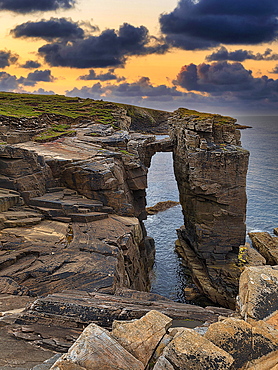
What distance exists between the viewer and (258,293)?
417 inches

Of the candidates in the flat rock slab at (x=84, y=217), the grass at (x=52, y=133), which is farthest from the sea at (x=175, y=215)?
the grass at (x=52, y=133)

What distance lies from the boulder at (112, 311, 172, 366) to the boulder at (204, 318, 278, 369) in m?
1.61

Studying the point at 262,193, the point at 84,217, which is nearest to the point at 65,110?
the point at 84,217

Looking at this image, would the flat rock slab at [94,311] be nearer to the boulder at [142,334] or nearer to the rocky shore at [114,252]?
the rocky shore at [114,252]

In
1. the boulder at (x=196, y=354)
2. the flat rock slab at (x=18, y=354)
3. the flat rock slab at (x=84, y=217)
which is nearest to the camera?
the boulder at (x=196, y=354)

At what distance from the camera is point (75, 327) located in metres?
11.9

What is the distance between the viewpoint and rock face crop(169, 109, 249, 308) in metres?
40.2

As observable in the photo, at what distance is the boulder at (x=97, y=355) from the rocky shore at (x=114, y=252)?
28 mm

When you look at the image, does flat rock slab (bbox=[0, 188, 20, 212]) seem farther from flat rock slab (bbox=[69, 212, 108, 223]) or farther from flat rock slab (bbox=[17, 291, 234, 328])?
flat rock slab (bbox=[17, 291, 234, 328])

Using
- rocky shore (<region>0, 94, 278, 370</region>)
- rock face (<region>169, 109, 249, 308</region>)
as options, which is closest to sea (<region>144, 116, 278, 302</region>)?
rocky shore (<region>0, 94, 278, 370</region>)

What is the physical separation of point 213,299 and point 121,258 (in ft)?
79.8

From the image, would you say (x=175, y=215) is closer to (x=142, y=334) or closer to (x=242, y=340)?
(x=142, y=334)

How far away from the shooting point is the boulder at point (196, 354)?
7543 mm

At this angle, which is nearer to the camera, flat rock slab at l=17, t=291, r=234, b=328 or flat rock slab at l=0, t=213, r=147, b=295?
flat rock slab at l=17, t=291, r=234, b=328
